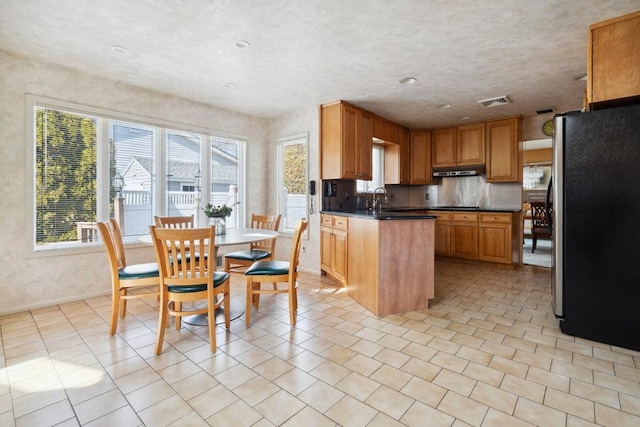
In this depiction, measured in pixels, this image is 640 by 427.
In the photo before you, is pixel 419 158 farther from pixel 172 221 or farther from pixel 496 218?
pixel 172 221

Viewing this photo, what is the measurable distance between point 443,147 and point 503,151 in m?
1.05

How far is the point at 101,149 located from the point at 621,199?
16.3 ft

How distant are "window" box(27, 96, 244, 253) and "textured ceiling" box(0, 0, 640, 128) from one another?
0.55 m

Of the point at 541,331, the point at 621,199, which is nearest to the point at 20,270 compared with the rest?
the point at 541,331

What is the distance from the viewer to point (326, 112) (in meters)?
4.41

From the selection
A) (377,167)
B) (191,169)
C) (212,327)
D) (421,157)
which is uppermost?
(421,157)

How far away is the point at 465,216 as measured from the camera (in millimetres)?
5328

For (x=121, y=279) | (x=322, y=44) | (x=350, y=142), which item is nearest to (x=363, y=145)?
(x=350, y=142)

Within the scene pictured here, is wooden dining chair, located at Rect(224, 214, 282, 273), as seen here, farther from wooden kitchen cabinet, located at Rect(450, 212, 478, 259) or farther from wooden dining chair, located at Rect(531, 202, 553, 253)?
wooden dining chair, located at Rect(531, 202, 553, 253)

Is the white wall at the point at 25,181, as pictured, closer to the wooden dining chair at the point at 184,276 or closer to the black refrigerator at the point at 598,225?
the wooden dining chair at the point at 184,276

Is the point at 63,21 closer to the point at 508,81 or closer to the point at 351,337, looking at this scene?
the point at 351,337

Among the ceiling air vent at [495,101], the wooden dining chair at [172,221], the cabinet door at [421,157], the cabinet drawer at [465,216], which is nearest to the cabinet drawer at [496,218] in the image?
the cabinet drawer at [465,216]

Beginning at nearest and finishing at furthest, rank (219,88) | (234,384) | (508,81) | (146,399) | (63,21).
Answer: (146,399) < (234,384) < (63,21) < (508,81) < (219,88)

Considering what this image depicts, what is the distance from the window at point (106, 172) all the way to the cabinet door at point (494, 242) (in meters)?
4.39
